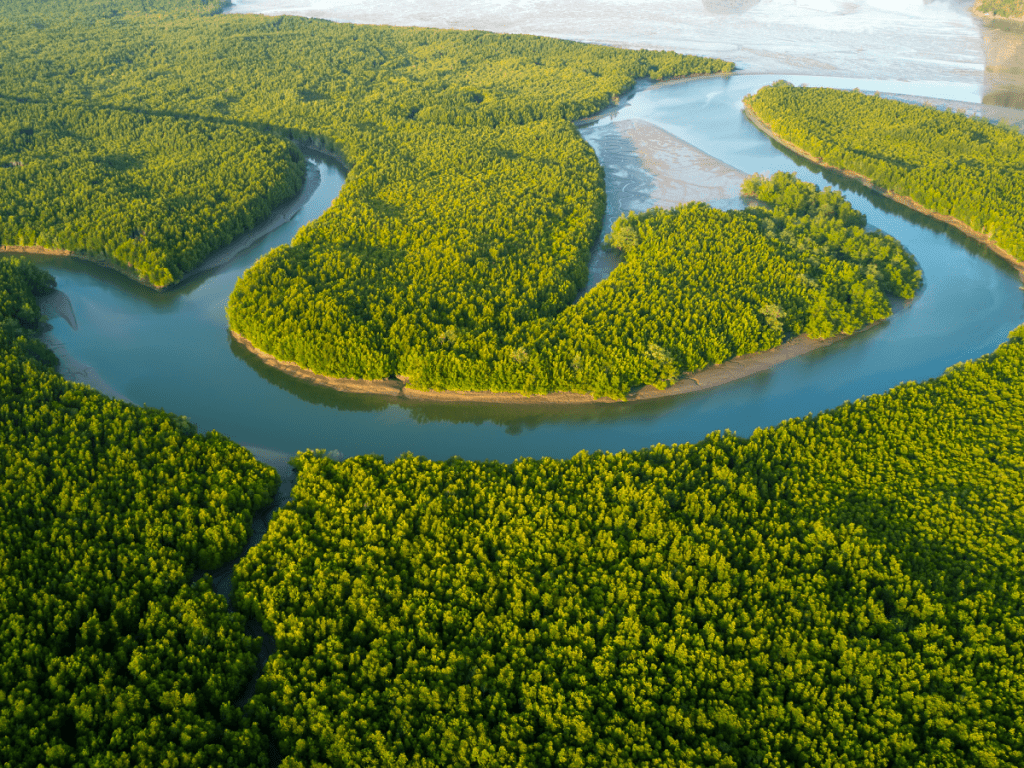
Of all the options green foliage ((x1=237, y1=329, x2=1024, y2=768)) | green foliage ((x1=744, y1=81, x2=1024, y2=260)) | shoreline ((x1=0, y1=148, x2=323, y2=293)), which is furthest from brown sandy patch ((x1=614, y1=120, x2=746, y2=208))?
green foliage ((x1=237, y1=329, x2=1024, y2=768))

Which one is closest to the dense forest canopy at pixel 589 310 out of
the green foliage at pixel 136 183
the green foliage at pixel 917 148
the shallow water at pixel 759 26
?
the green foliage at pixel 136 183

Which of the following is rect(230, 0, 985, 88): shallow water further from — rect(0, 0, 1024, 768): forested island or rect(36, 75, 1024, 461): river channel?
rect(0, 0, 1024, 768): forested island

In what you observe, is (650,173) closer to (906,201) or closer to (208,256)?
(906,201)

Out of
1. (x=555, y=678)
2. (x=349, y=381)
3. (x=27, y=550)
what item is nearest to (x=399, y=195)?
(x=349, y=381)

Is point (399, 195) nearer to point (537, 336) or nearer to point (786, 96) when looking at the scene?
point (537, 336)

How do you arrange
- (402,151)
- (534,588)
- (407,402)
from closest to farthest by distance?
1. (534,588)
2. (407,402)
3. (402,151)

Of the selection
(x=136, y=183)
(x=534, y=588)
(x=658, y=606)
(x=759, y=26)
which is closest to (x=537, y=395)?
(x=534, y=588)
